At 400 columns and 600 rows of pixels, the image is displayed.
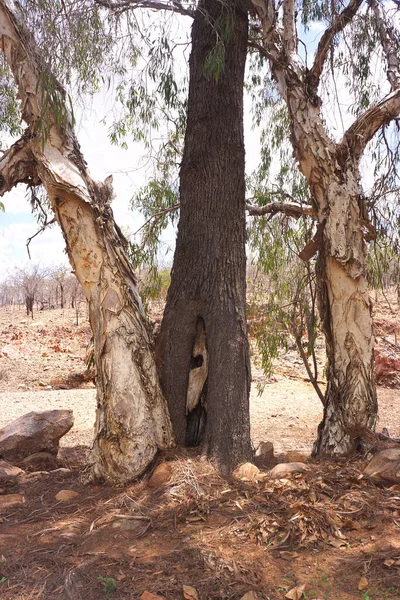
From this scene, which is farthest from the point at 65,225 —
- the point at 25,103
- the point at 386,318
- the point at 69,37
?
the point at 386,318

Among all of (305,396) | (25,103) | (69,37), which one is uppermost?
(69,37)

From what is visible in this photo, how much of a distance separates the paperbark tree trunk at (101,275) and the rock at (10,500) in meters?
0.48

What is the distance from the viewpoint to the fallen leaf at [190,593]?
2.32 meters

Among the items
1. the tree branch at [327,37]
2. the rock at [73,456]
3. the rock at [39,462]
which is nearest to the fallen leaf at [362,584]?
the rock at [73,456]

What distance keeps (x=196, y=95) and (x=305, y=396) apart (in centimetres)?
700

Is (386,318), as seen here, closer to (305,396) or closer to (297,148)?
(305,396)

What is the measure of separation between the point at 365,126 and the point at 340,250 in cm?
101

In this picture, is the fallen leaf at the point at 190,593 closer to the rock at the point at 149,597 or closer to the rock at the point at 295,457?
the rock at the point at 149,597

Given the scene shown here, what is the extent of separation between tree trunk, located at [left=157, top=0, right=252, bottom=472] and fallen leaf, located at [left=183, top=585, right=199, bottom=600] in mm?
1319

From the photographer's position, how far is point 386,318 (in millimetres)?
16891

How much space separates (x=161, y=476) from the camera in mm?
3459

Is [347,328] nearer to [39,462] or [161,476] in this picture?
[161,476]

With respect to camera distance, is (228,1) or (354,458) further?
(228,1)

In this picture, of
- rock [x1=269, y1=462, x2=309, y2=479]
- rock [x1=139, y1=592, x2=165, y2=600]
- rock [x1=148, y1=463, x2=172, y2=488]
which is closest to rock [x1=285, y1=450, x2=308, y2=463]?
rock [x1=269, y1=462, x2=309, y2=479]
